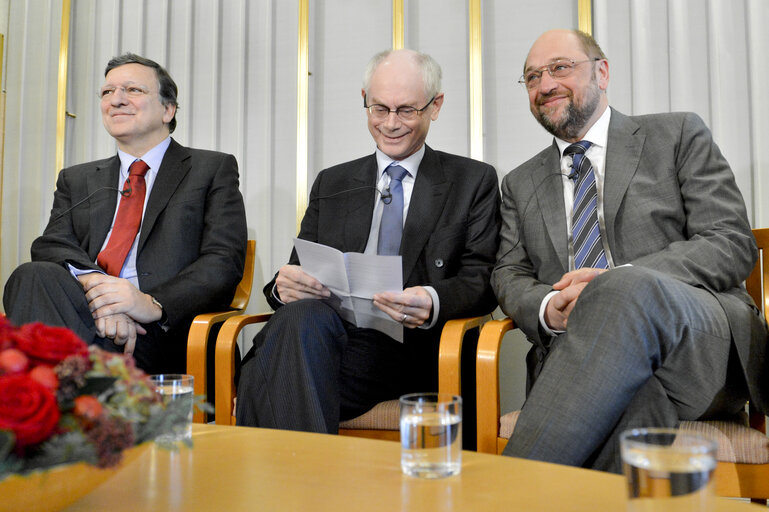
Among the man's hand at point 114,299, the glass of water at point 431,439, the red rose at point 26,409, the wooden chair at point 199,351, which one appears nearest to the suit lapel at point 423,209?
the wooden chair at point 199,351

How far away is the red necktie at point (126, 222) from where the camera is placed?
7.98 feet

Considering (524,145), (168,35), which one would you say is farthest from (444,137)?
(168,35)

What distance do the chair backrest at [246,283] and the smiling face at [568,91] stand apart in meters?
1.17

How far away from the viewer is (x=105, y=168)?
268 cm

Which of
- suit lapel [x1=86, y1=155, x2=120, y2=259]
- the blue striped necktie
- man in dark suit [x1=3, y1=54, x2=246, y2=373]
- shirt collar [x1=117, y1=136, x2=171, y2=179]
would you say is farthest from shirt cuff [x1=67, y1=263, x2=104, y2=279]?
the blue striped necktie

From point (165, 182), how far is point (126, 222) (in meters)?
0.20

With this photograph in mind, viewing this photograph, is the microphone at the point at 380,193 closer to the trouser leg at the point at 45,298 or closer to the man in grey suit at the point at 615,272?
the man in grey suit at the point at 615,272

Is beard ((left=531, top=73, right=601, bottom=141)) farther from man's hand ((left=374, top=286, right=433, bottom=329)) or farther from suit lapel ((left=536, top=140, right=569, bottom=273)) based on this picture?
man's hand ((left=374, top=286, right=433, bottom=329))

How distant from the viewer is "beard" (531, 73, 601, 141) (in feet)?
7.02

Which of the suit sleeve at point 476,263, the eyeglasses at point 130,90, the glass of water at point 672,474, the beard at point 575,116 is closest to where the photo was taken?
the glass of water at point 672,474

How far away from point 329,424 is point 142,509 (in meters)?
0.97

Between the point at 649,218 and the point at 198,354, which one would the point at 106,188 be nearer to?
the point at 198,354

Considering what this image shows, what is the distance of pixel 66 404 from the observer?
68 centimetres

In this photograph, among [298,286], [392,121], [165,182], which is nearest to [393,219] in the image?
[392,121]
